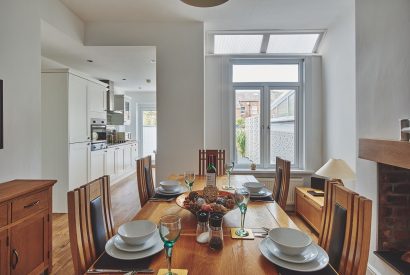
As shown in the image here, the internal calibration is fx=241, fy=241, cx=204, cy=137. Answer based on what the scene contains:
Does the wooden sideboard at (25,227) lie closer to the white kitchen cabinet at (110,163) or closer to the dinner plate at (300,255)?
the dinner plate at (300,255)

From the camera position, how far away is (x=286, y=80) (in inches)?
155

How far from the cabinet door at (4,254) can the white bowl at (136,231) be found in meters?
1.08

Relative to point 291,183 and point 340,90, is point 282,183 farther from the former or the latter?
point 340,90

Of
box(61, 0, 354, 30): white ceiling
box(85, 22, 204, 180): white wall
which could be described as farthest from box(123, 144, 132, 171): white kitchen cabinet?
box(61, 0, 354, 30): white ceiling

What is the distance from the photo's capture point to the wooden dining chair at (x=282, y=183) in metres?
2.11

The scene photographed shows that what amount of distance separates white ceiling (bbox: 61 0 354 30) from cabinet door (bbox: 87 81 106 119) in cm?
140

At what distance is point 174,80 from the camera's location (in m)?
3.41

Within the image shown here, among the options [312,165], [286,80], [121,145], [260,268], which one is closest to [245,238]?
[260,268]

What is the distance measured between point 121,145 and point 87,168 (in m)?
1.75

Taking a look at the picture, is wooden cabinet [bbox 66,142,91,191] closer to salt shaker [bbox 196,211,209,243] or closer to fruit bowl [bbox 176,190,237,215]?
fruit bowl [bbox 176,190,237,215]

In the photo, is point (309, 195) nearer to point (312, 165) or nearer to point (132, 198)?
point (312, 165)

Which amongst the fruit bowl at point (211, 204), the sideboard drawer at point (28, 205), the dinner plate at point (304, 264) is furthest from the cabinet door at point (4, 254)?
the dinner plate at point (304, 264)

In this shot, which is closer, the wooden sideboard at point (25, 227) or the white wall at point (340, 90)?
the wooden sideboard at point (25, 227)

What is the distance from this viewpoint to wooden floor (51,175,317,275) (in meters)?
2.30
